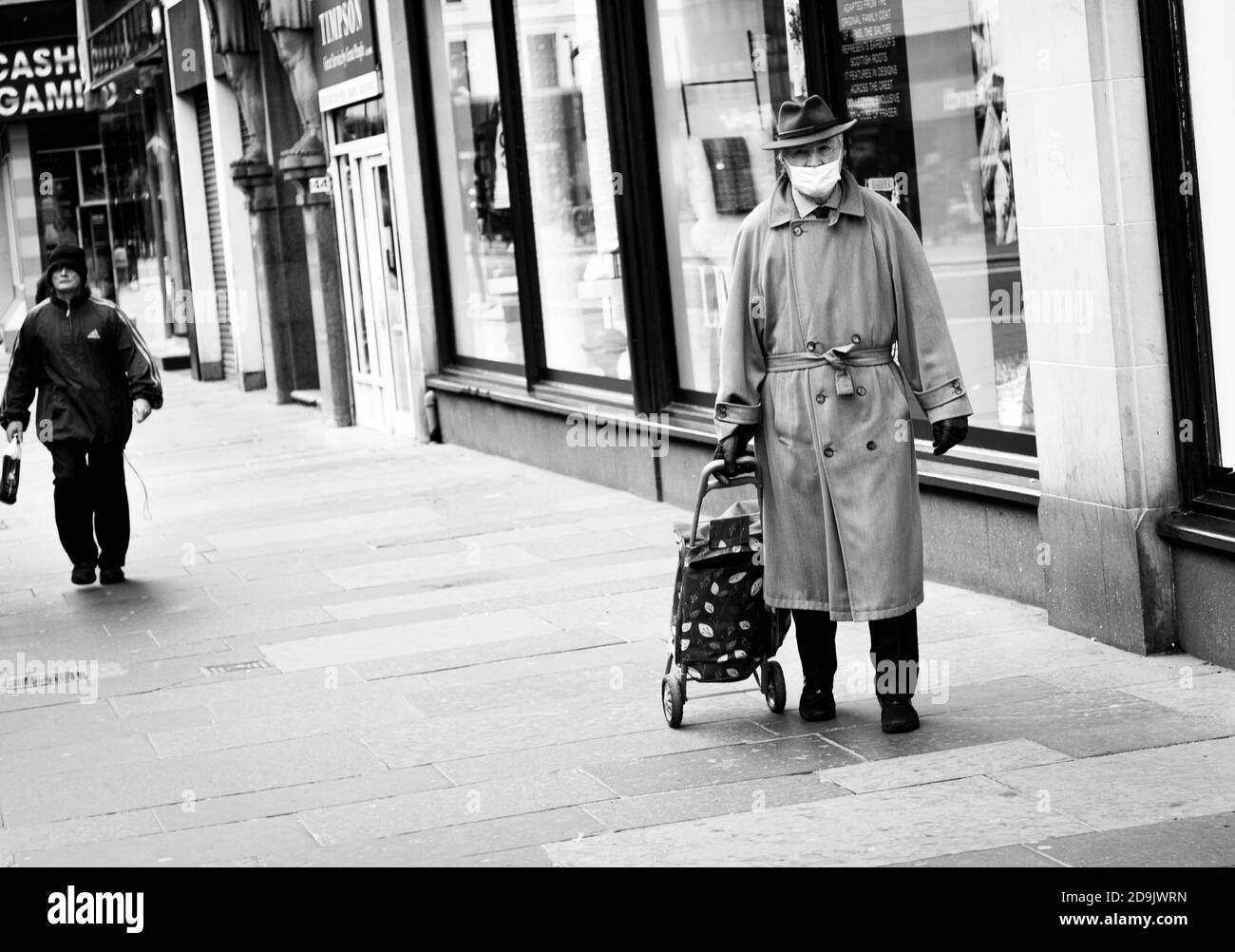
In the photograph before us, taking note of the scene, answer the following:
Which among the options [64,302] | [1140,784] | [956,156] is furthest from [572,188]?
[1140,784]

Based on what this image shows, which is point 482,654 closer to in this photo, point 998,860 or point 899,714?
point 899,714

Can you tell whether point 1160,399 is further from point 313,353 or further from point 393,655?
point 313,353

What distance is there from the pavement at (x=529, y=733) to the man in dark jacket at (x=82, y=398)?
376 millimetres

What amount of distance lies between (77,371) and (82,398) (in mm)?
153

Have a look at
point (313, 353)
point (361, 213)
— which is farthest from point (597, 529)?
point (313, 353)

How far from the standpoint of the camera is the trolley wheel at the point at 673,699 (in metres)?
6.25

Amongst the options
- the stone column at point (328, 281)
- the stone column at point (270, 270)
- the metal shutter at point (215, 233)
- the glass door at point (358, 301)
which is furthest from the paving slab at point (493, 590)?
the metal shutter at point (215, 233)

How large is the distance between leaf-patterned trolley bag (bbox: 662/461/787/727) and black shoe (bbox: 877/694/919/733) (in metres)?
0.46

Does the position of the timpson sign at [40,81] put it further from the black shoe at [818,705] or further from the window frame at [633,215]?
the black shoe at [818,705]

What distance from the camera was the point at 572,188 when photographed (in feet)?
41.9

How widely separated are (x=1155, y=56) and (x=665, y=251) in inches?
196

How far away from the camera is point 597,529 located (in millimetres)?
10695
